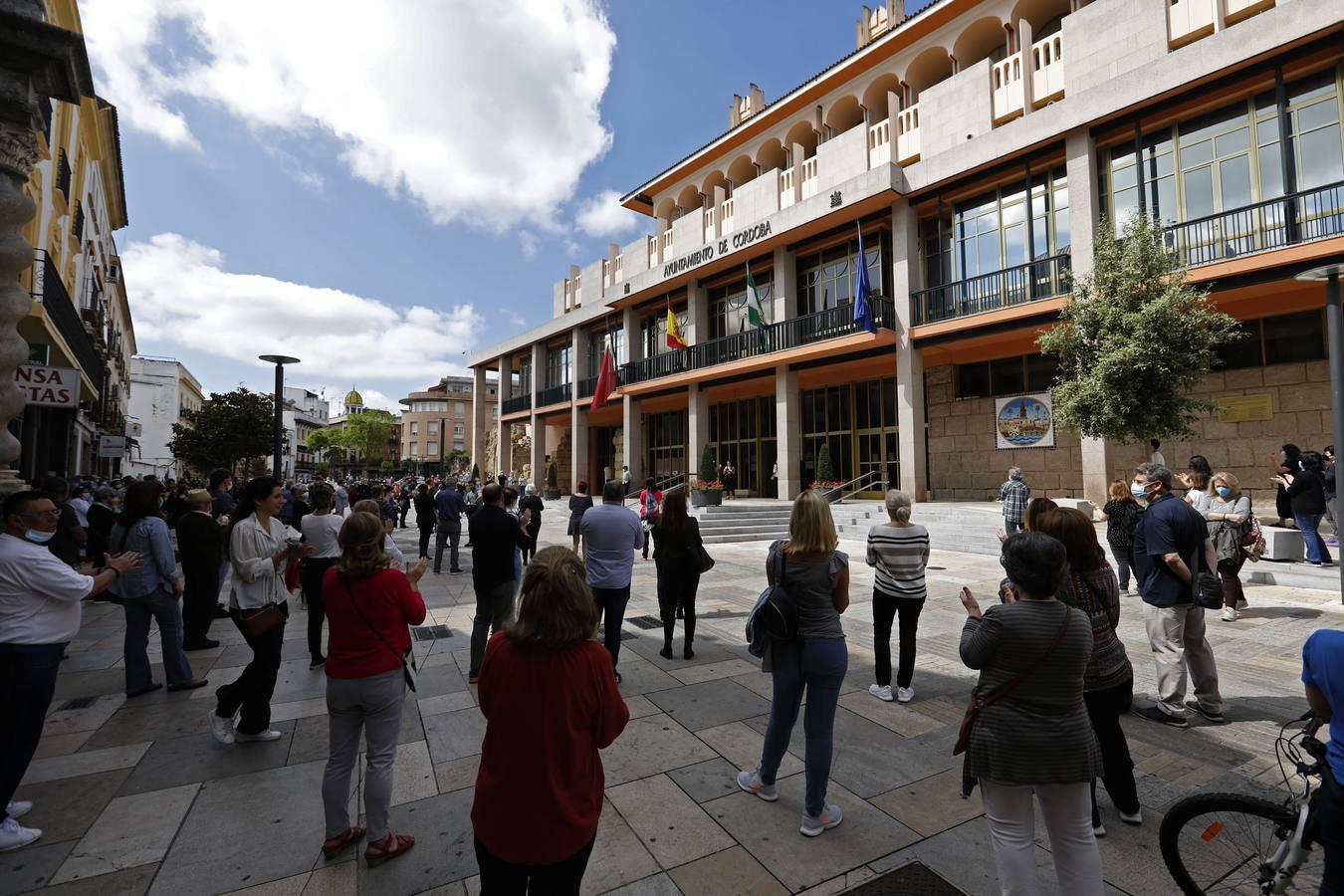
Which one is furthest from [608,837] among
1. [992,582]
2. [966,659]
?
[992,582]

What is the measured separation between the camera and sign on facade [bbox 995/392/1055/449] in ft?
54.3

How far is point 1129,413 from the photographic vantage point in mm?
10945

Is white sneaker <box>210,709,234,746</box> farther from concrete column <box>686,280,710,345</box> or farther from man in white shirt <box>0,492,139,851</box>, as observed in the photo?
concrete column <box>686,280,710,345</box>

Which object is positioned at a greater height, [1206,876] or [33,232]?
[33,232]

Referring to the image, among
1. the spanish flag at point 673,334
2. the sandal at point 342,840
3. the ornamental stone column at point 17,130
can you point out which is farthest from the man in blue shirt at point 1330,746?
the spanish flag at point 673,334

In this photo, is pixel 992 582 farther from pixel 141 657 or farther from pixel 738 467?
pixel 738 467

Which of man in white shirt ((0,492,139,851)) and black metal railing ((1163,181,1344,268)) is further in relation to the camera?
black metal railing ((1163,181,1344,268))

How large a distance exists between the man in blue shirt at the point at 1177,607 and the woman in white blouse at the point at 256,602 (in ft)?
20.8

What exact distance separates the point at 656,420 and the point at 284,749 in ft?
87.0

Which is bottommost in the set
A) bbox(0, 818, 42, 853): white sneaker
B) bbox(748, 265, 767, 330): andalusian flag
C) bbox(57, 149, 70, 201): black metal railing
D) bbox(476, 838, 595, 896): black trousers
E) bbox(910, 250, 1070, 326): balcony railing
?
bbox(0, 818, 42, 853): white sneaker

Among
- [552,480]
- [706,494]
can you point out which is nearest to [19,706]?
[706,494]

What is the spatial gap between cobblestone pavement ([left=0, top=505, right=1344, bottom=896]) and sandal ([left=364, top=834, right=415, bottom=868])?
48 mm

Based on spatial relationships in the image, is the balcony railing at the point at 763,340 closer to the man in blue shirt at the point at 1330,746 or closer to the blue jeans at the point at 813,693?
the blue jeans at the point at 813,693

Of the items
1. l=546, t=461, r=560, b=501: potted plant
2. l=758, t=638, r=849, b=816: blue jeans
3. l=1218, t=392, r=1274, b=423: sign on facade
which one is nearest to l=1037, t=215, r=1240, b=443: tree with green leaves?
l=1218, t=392, r=1274, b=423: sign on facade
